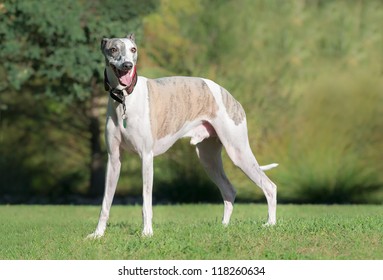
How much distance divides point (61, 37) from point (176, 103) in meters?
7.62

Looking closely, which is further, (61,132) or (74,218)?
(61,132)

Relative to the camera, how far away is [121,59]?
8.88m

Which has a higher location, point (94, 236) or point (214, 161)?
point (214, 161)

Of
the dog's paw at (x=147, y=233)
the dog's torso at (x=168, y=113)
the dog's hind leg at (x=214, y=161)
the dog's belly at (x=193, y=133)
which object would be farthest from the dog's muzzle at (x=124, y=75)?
the dog's hind leg at (x=214, y=161)

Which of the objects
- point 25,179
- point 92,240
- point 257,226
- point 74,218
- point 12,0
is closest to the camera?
point 92,240

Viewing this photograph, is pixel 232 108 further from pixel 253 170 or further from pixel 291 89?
pixel 291 89

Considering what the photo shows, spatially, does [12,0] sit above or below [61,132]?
above

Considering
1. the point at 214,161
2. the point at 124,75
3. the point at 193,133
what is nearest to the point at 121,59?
the point at 124,75

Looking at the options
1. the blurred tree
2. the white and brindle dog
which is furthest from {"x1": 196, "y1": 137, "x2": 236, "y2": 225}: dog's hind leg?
the blurred tree

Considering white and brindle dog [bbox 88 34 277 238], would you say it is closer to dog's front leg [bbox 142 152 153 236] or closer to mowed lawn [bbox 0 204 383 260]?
dog's front leg [bbox 142 152 153 236]

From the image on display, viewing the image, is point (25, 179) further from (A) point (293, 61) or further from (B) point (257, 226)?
(B) point (257, 226)

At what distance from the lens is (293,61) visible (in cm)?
1902

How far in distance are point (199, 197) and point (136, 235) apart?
8911 mm

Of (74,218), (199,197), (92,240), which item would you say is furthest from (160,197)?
(92,240)
